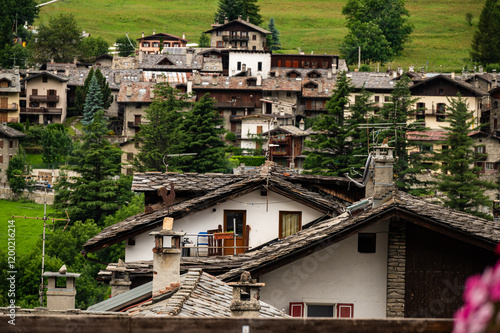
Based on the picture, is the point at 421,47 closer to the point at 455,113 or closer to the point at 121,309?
the point at 455,113

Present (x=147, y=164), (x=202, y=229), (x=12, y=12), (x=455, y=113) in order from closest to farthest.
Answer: (x=202, y=229) < (x=455, y=113) < (x=147, y=164) < (x=12, y=12)

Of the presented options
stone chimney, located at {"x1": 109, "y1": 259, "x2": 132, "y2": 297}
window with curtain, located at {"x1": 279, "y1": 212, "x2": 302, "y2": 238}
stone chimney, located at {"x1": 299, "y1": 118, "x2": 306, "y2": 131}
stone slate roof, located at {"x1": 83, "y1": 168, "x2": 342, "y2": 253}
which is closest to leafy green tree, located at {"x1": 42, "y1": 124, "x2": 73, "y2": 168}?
stone chimney, located at {"x1": 299, "y1": 118, "x2": 306, "y2": 131}

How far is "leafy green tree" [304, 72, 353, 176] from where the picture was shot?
6581 centimetres

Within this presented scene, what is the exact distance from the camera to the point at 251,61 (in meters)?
127

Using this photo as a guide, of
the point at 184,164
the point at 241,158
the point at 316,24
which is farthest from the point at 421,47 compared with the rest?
the point at 184,164

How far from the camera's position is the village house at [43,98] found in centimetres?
12056

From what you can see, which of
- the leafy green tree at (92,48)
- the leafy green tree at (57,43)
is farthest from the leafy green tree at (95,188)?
the leafy green tree at (57,43)

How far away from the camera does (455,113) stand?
252ft

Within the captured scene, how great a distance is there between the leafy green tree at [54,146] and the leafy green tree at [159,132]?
1278cm

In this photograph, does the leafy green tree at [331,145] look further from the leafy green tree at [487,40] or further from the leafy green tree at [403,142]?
the leafy green tree at [487,40]

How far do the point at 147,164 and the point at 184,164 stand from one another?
8050 mm

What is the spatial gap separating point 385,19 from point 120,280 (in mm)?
160663

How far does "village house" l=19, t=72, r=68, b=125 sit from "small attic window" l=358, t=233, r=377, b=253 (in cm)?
10924

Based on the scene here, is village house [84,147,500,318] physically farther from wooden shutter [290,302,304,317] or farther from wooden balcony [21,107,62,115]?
wooden balcony [21,107,62,115]
